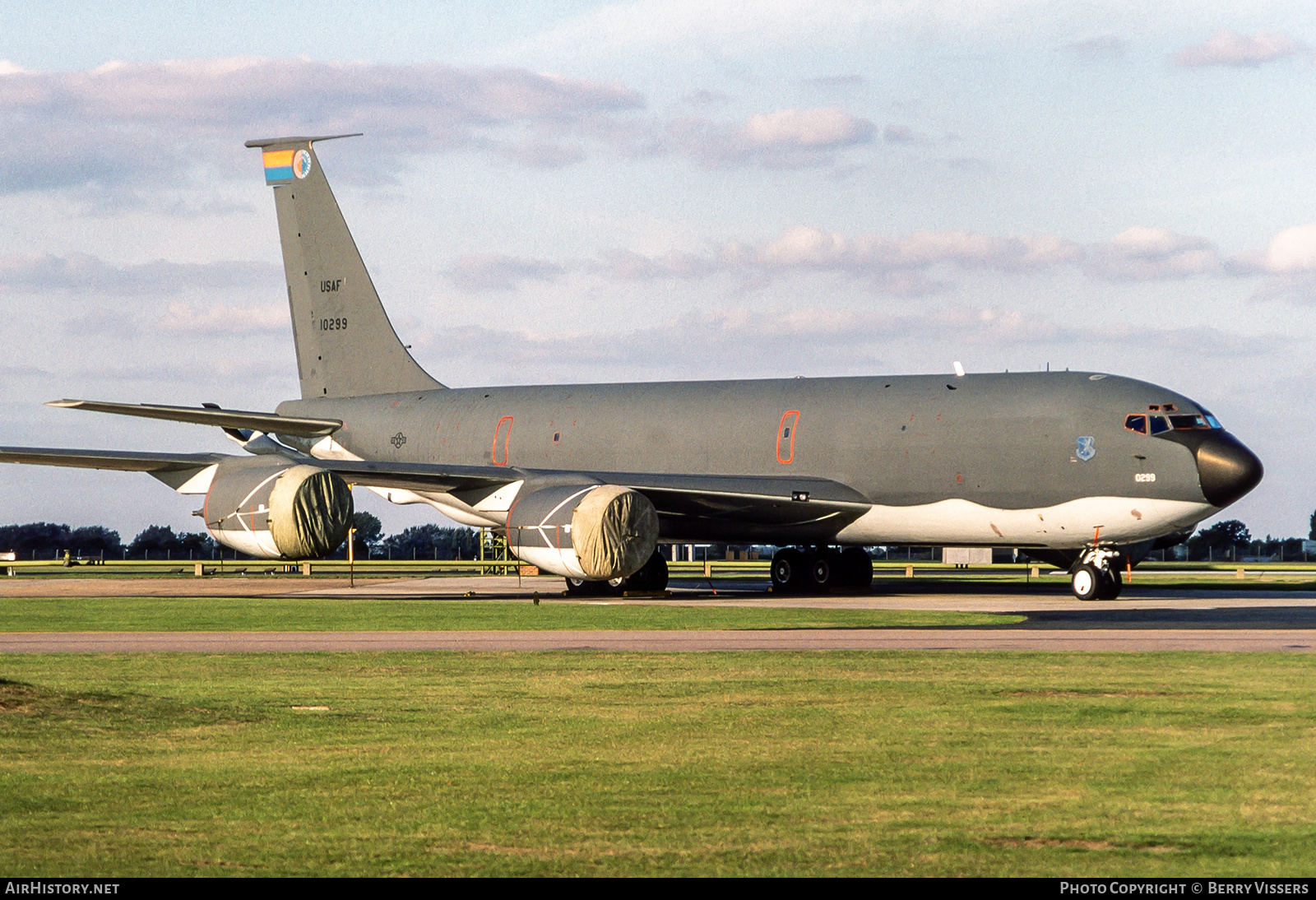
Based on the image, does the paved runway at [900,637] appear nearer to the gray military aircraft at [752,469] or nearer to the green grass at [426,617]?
the green grass at [426,617]

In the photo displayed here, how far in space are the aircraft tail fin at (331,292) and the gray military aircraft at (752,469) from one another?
52.5 inches

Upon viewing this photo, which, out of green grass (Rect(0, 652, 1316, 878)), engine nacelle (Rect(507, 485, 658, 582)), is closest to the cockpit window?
engine nacelle (Rect(507, 485, 658, 582))

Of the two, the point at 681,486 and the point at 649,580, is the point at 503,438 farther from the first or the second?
the point at 681,486

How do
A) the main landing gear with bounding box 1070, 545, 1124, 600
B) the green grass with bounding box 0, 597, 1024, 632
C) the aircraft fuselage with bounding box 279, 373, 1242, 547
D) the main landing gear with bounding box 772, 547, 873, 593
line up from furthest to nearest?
the main landing gear with bounding box 772, 547, 873, 593
the main landing gear with bounding box 1070, 545, 1124, 600
the aircraft fuselage with bounding box 279, 373, 1242, 547
the green grass with bounding box 0, 597, 1024, 632

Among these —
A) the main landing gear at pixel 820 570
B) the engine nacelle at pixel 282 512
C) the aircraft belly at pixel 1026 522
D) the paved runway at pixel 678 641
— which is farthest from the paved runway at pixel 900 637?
the main landing gear at pixel 820 570

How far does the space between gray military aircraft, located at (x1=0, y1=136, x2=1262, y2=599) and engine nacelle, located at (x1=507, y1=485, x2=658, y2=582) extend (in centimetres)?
5

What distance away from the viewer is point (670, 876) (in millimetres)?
7996

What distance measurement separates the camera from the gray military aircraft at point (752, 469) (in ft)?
105

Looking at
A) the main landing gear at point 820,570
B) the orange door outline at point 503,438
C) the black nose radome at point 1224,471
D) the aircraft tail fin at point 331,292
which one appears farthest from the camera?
the aircraft tail fin at point 331,292

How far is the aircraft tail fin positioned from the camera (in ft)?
154

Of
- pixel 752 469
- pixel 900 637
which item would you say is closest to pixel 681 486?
pixel 752 469

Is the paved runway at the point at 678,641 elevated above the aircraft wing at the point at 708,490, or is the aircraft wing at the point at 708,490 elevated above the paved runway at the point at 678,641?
the aircraft wing at the point at 708,490

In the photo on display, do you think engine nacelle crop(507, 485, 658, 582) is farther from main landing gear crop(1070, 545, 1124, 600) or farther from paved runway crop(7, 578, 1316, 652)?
main landing gear crop(1070, 545, 1124, 600)

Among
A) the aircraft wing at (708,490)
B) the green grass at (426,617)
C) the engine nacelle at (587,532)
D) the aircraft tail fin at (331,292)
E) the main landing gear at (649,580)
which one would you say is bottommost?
the green grass at (426,617)
